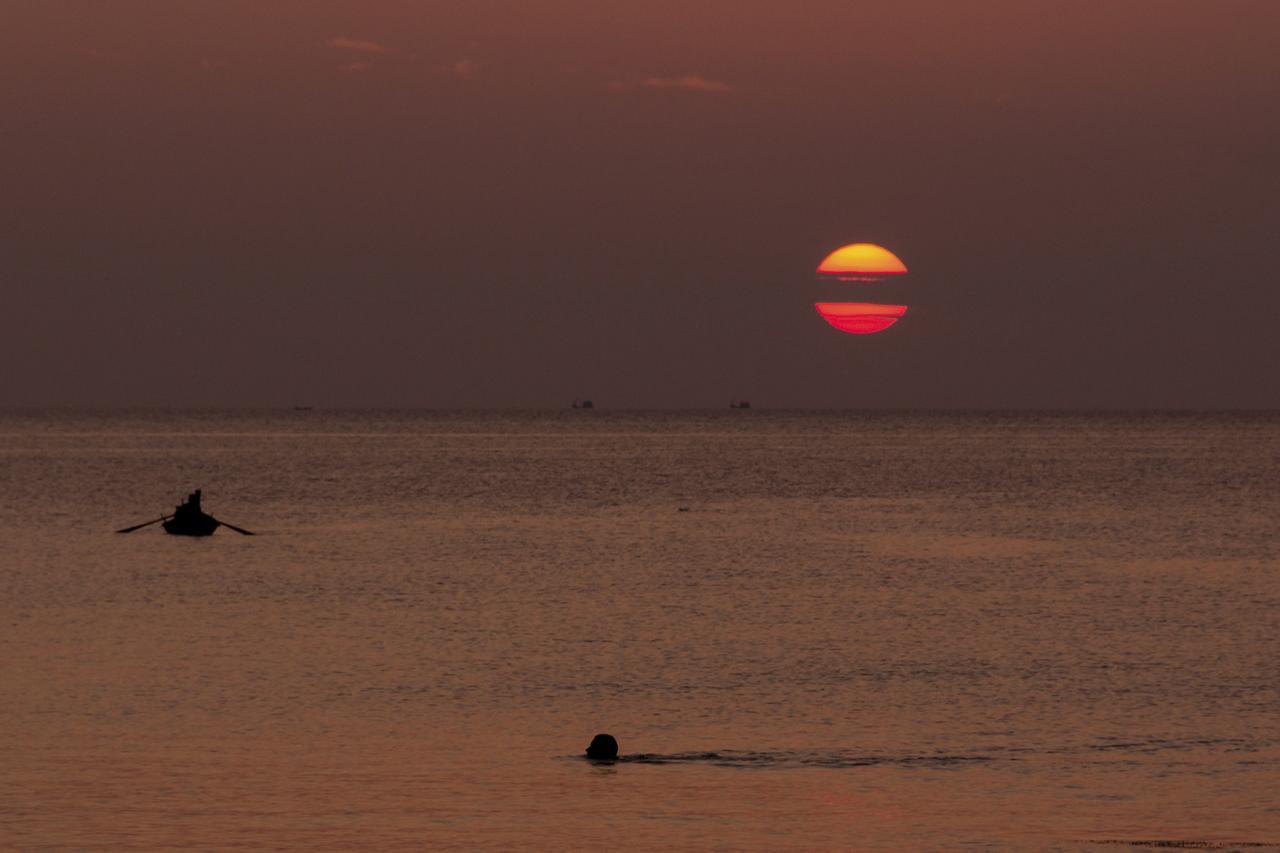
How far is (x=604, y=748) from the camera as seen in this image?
3284cm

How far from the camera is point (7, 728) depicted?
117 feet

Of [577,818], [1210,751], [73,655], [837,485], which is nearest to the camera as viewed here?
[577,818]

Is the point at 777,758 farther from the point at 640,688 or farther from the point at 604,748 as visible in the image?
the point at 640,688

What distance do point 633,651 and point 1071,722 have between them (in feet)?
46.2

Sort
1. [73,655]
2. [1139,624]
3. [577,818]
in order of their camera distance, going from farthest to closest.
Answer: [1139,624] → [73,655] → [577,818]

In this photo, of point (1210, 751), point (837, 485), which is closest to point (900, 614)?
point (1210, 751)

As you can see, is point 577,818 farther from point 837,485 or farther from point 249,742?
point 837,485

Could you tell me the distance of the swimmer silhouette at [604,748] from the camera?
3284 centimetres

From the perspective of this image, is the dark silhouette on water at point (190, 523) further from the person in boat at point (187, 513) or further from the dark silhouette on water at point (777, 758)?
the dark silhouette on water at point (777, 758)

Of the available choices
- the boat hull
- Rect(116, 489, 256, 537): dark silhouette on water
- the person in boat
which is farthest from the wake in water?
the person in boat

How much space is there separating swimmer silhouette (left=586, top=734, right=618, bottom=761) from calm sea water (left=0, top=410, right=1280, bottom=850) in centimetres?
56

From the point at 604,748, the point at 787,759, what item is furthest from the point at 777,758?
the point at 604,748

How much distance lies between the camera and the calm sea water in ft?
93.4

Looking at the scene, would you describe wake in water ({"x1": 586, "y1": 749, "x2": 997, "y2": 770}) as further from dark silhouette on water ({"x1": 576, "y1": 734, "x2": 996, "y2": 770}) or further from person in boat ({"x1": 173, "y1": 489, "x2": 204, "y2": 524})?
person in boat ({"x1": 173, "y1": 489, "x2": 204, "y2": 524})
